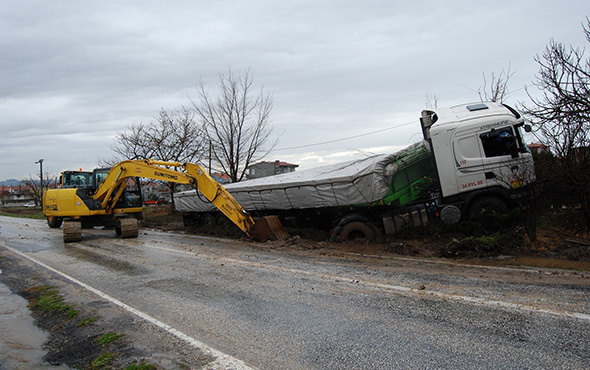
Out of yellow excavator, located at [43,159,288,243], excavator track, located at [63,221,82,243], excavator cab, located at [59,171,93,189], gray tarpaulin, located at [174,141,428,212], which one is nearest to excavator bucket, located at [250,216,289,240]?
yellow excavator, located at [43,159,288,243]

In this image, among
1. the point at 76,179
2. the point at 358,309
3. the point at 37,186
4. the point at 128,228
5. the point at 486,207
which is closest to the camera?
the point at 358,309

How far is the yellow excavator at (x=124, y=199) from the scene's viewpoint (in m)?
12.8

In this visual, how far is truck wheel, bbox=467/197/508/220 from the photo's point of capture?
407 inches

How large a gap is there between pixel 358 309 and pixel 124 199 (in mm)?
14923

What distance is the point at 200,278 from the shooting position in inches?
307

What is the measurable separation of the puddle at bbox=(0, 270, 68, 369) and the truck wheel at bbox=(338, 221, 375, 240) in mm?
7433

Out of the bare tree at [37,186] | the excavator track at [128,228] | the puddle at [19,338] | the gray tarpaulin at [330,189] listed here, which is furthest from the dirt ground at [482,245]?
the bare tree at [37,186]

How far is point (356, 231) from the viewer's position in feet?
36.8

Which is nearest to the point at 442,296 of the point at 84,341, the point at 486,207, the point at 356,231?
the point at 84,341

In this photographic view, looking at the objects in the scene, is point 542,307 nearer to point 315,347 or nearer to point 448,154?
point 315,347

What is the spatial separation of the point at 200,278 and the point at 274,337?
11.7 feet

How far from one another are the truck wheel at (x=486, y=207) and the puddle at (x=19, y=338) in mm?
9512

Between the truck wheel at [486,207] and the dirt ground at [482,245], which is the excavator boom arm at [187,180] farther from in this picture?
the truck wheel at [486,207]

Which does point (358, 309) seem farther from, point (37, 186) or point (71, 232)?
point (37, 186)
